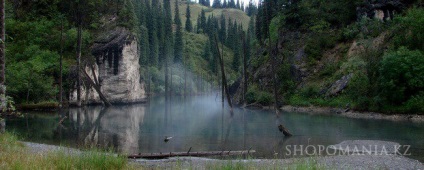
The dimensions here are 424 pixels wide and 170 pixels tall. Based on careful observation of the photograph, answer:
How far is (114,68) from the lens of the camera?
7038 cm

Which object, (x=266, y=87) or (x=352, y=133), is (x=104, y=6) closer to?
(x=266, y=87)

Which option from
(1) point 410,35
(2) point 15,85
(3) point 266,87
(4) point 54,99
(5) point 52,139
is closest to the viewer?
(5) point 52,139

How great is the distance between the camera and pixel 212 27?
580 ft

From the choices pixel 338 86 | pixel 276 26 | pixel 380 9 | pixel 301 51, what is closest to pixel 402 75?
pixel 338 86

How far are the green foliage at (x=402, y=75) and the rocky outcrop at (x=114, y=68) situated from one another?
46.9m

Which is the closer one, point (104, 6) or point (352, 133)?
point (352, 133)

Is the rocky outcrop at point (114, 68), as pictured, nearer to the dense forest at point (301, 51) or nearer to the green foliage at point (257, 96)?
the dense forest at point (301, 51)

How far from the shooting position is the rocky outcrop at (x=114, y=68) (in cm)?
6700

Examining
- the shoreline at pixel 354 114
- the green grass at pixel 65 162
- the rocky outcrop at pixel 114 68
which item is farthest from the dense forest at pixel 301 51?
the green grass at pixel 65 162

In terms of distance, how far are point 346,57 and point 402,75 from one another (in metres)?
17.2

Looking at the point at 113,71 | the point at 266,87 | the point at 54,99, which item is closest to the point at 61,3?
the point at 113,71

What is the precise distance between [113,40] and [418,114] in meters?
54.0

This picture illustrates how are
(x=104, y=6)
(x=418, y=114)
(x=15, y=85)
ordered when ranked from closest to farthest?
(x=418, y=114), (x=15, y=85), (x=104, y=6)

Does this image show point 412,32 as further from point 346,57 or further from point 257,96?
point 257,96
